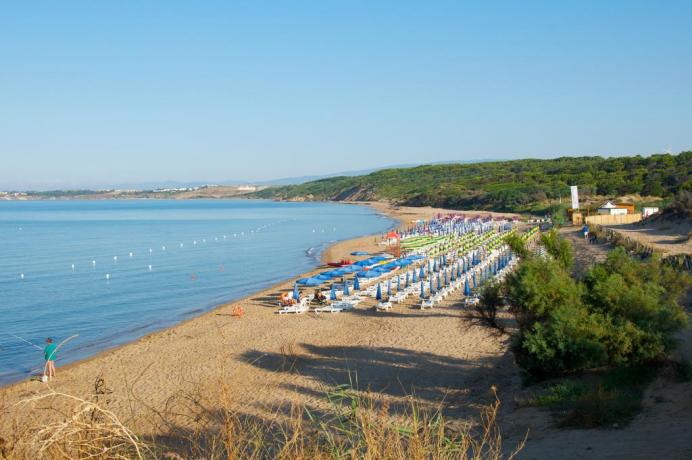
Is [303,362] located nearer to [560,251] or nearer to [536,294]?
[536,294]

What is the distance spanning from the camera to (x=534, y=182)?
8631cm

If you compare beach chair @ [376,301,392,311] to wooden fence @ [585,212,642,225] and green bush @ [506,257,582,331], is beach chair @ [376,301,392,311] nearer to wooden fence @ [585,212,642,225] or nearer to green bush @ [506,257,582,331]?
green bush @ [506,257,582,331]

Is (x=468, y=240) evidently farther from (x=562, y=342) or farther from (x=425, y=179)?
(x=425, y=179)

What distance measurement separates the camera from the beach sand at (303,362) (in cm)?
1156

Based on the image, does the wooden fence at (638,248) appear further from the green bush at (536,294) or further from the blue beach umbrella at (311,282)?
the blue beach umbrella at (311,282)

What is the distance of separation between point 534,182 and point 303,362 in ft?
251

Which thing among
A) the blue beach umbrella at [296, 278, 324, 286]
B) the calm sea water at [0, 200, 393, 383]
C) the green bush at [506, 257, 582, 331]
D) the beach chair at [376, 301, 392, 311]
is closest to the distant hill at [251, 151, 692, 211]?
the calm sea water at [0, 200, 393, 383]

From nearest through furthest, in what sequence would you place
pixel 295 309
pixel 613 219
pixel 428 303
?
pixel 428 303
pixel 295 309
pixel 613 219

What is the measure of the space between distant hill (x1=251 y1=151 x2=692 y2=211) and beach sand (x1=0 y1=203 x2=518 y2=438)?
4132 centimetres

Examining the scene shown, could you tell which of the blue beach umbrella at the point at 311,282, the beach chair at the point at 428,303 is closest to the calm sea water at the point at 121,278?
the blue beach umbrella at the point at 311,282

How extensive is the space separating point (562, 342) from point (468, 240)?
98.3 ft

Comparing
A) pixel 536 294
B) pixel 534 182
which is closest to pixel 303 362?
pixel 536 294

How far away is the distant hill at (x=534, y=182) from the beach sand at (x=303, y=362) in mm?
41324

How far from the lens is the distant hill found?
66.8 m
